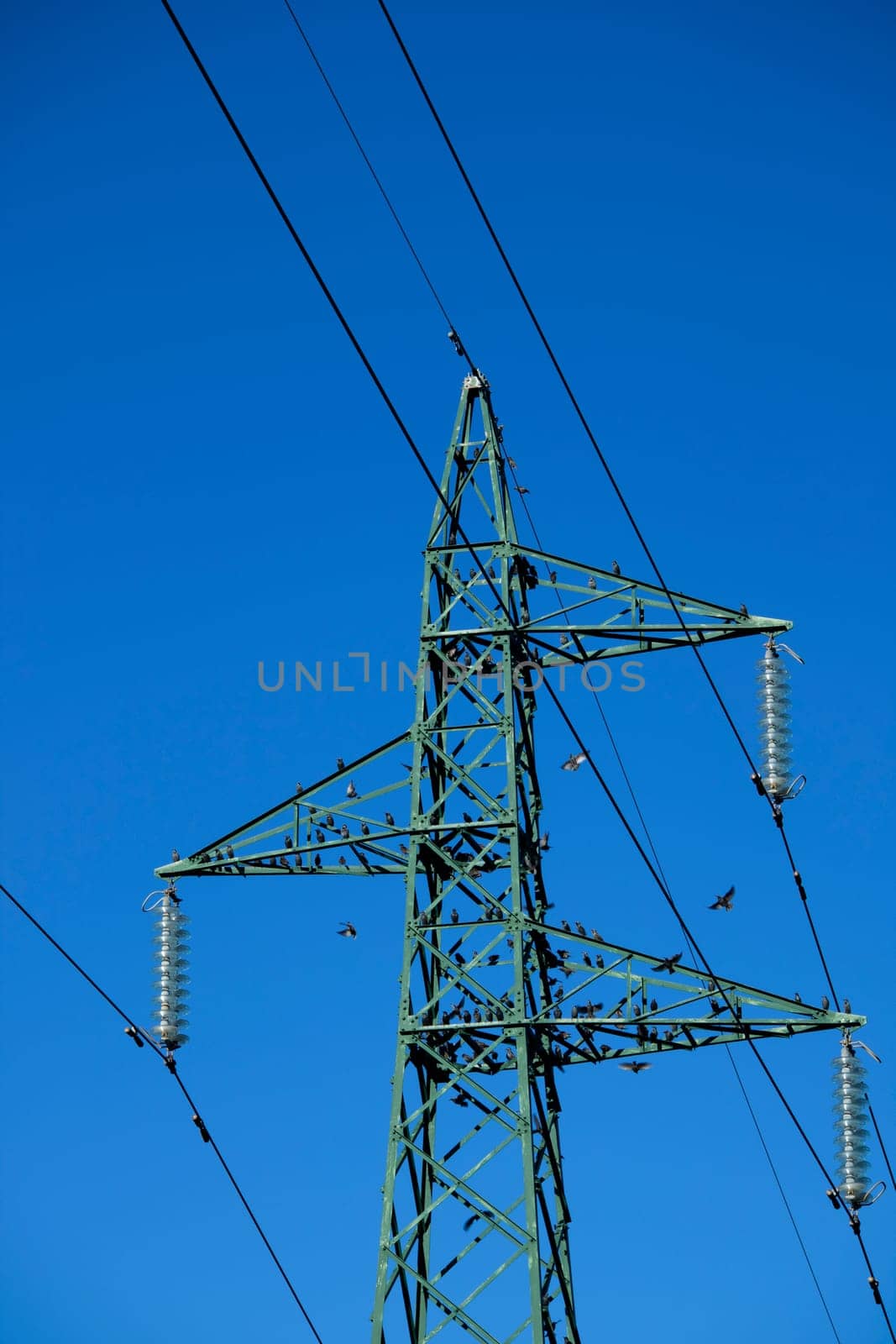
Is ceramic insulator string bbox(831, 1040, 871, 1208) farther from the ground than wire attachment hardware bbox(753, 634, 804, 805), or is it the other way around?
wire attachment hardware bbox(753, 634, 804, 805)

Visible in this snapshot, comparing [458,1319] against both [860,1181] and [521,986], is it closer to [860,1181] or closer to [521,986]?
[521,986]

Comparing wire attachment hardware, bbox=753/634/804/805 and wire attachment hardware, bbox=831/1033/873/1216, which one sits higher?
wire attachment hardware, bbox=753/634/804/805

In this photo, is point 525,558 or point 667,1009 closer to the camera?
point 667,1009

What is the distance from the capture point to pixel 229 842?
30812 millimetres

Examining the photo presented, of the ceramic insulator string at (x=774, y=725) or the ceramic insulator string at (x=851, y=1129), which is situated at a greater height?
the ceramic insulator string at (x=774, y=725)

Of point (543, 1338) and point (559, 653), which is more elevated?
point (559, 653)

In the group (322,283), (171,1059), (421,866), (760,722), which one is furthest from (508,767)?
(322,283)

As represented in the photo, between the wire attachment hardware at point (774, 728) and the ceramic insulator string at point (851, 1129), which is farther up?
the wire attachment hardware at point (774, 728)

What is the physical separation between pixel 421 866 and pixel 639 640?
14.6ft

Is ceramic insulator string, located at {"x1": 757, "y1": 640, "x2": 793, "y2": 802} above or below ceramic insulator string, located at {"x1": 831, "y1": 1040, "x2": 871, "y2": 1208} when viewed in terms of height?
above

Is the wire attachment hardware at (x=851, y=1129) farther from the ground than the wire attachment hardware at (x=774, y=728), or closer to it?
closer to it

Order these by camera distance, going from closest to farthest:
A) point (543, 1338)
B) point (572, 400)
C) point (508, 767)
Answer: point (572, 400) → point (543, 1338) → point (508, 767)

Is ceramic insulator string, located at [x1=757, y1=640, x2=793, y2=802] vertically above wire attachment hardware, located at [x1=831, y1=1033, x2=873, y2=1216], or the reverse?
ceramic insulator string, located at [x1=757, y1=640, x2=793, y2=802]

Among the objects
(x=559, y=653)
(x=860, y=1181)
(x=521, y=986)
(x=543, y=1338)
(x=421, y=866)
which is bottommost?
(x=543, y=1338)
